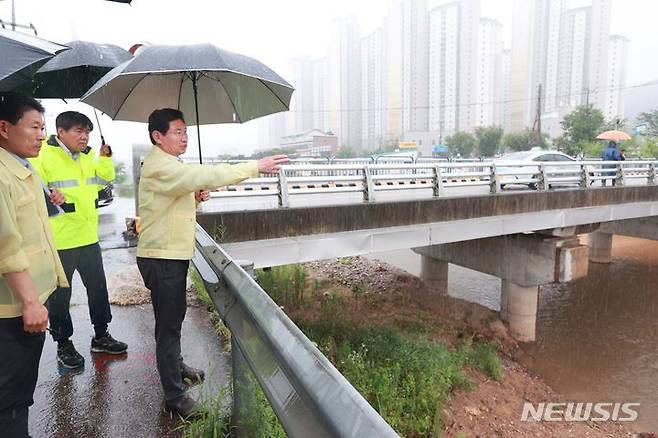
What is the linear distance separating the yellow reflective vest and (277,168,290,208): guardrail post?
3178mm

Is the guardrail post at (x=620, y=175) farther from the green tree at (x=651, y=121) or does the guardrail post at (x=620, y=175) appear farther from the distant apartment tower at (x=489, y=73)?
the distant apartment tower at (x=489, y=73)

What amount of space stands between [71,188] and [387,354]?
6609mm

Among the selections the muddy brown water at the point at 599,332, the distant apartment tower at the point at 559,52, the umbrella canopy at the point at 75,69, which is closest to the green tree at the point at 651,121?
the distant apartment tower at the point at 559,52

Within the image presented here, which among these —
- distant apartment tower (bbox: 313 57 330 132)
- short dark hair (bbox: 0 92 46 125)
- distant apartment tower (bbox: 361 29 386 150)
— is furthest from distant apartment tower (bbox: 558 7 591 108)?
short dark hair (bbox: 0 92 46 125)

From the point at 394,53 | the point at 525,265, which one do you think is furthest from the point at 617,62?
the point at 525,265

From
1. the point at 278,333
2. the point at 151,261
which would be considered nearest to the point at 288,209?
the point at 151,261

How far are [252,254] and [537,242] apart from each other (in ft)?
27.6

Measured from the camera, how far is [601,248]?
18.9m

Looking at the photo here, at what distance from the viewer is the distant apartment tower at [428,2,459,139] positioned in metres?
61.3

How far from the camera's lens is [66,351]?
3.17 meters

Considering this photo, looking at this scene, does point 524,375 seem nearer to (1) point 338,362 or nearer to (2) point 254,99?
(1) point 338,362

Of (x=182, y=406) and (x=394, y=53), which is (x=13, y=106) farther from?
(x=394, y=53)

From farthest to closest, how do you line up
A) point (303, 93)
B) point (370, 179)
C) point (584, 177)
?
1. point (303, 93)
2. point (584, 177)
3. point (370, 179)

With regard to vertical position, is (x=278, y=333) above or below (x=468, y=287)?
above
